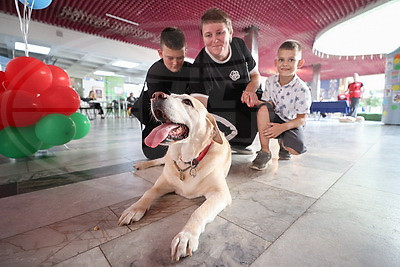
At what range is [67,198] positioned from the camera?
129 centimetres

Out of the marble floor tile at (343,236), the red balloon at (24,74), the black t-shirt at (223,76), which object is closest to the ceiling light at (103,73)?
the red balloon at (24,74)

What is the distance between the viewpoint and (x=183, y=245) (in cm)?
78

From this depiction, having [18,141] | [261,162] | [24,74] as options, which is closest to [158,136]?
[261,162]

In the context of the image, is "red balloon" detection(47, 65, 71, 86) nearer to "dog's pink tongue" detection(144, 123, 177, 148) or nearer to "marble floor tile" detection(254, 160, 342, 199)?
"dog's pink tongue" detection(144, 123, 177, 148)

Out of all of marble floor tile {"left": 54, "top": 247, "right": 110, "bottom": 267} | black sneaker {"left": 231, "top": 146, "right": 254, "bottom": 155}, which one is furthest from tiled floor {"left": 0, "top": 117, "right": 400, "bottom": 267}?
Result: black sneaker {"left": 231, "top": 146, "right": 254, "bottom": 155}

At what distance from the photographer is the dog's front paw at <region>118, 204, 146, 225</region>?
0.99 meters

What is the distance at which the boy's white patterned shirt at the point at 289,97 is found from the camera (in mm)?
2115

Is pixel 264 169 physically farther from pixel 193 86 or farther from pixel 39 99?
pixel 39 99

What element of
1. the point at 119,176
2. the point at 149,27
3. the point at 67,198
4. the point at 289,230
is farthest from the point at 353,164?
the point at 149,27

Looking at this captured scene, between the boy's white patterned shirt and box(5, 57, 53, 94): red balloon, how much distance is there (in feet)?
8.70

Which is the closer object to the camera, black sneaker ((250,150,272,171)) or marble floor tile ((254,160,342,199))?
marble floor tile ((254,160,342,199))

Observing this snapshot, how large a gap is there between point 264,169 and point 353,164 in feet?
3.33

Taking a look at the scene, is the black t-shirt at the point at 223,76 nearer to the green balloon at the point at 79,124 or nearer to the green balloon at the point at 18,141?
the green balloon at the point at 79,124

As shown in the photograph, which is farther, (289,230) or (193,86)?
(193,86)
